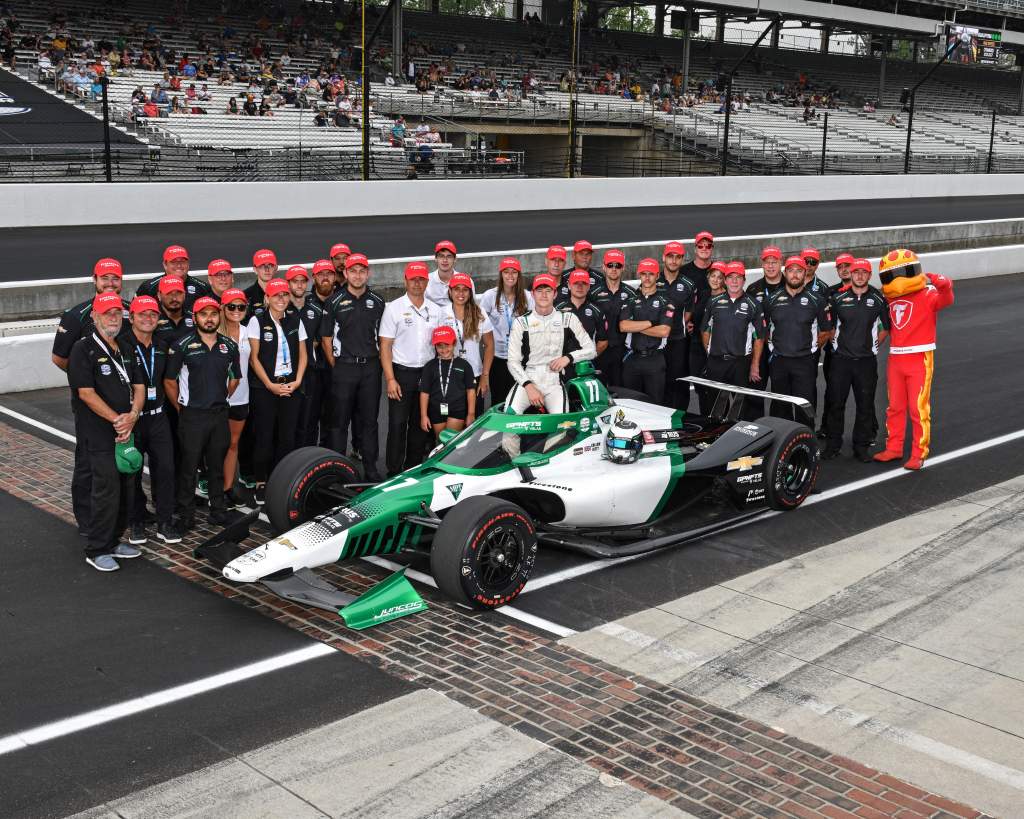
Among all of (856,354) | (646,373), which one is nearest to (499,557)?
(646,373)

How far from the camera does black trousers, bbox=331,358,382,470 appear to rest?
30.6ft

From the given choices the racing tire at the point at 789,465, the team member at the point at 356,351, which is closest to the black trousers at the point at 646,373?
the racing tire at the point at 789,465

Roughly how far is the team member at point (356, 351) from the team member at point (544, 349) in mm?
1184

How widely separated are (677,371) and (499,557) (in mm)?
4601

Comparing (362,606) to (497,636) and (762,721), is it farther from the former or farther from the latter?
(762,721)

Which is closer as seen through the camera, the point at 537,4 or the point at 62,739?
the point at 62,739

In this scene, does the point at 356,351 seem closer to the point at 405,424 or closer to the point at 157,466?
the point at 405,424

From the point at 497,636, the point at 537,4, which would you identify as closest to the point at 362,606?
the point at 497,636

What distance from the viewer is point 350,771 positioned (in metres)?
5.14

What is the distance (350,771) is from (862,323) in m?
7.16

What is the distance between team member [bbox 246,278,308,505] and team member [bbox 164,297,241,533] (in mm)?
422


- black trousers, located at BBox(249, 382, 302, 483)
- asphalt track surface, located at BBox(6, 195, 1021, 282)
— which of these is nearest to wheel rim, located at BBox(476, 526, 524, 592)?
black trousers, located at BBox(249, 382, 302, 483)

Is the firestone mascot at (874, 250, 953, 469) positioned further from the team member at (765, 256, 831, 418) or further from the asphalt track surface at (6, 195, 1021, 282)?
the asphalt track surface at (6, 195, 1021, 282)

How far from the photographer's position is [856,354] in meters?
10.5
